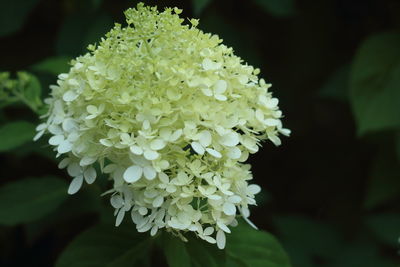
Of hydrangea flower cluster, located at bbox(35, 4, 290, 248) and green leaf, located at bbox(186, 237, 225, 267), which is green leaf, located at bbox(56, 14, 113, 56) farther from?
green leaf, located at bbox(186, 237, 225, 267)

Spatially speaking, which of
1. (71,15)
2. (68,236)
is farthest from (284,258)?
(71,15)

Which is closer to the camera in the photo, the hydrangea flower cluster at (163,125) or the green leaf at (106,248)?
the hydrangea flower cluster at (163,125)

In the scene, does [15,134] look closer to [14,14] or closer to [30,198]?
[30,198]

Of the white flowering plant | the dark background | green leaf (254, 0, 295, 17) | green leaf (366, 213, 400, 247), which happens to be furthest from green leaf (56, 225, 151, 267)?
green leaf (254, 0, 295, 17)

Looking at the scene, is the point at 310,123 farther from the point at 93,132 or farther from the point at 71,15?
the point at 93,132

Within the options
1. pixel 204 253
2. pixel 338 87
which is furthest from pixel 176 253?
pixel 338 87

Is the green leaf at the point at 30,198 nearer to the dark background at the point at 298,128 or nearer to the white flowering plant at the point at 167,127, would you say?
the dark background at the point at 298,128

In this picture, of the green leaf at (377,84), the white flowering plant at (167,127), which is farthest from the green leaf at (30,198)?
→ the green leaf at (377,84)
